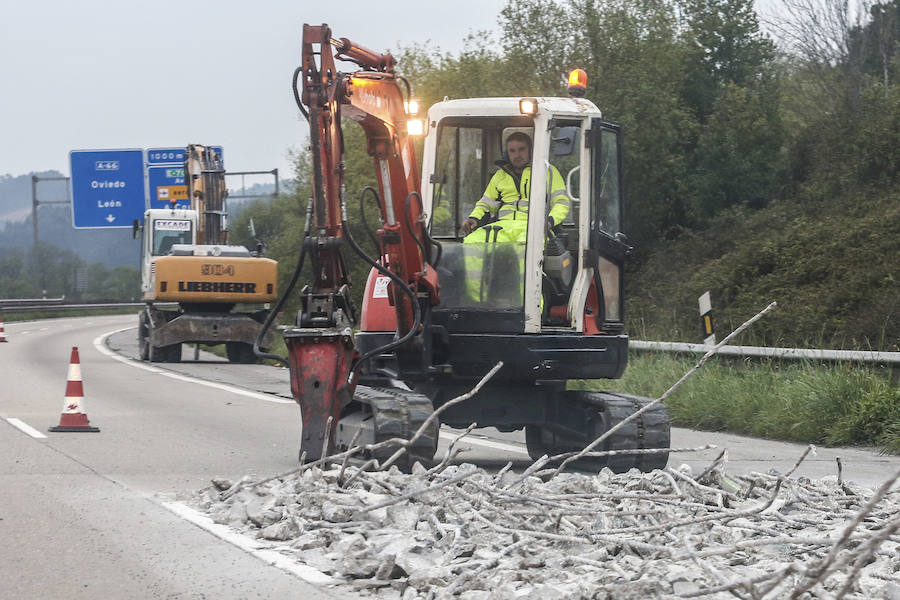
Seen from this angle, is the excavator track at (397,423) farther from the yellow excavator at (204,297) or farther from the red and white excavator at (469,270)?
the yellow excavator at (204,297)

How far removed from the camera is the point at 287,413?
1508 centimetres

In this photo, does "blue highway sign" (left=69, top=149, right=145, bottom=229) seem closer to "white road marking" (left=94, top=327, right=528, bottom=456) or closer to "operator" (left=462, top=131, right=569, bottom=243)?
"white road marking" (left=94, top=327, right=528, bottom=456)

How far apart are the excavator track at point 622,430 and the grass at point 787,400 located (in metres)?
2.54

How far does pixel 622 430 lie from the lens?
9578 mm

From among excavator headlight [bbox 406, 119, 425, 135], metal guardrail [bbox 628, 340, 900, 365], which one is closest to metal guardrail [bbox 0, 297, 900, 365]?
metal guardrail [bbox 628, 340, 900, 365]

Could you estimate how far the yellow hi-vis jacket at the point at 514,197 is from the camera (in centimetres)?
992

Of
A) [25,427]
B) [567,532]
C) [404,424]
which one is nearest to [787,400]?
[404,424]

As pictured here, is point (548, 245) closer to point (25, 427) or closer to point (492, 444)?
point (492, 444)

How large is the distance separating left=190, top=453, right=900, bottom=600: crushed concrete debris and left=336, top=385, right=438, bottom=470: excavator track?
0.75 m

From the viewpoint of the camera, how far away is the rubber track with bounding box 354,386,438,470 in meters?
8.80

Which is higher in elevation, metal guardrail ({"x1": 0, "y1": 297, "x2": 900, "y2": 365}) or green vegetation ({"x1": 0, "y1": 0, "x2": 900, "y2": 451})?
green vegetation ({"x1": 0, "y1": 0, "x2": 900, "y2": 451})

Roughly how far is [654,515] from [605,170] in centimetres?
426

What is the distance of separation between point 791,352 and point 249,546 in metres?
8.57

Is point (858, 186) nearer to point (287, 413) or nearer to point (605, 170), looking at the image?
point (287, 413)
